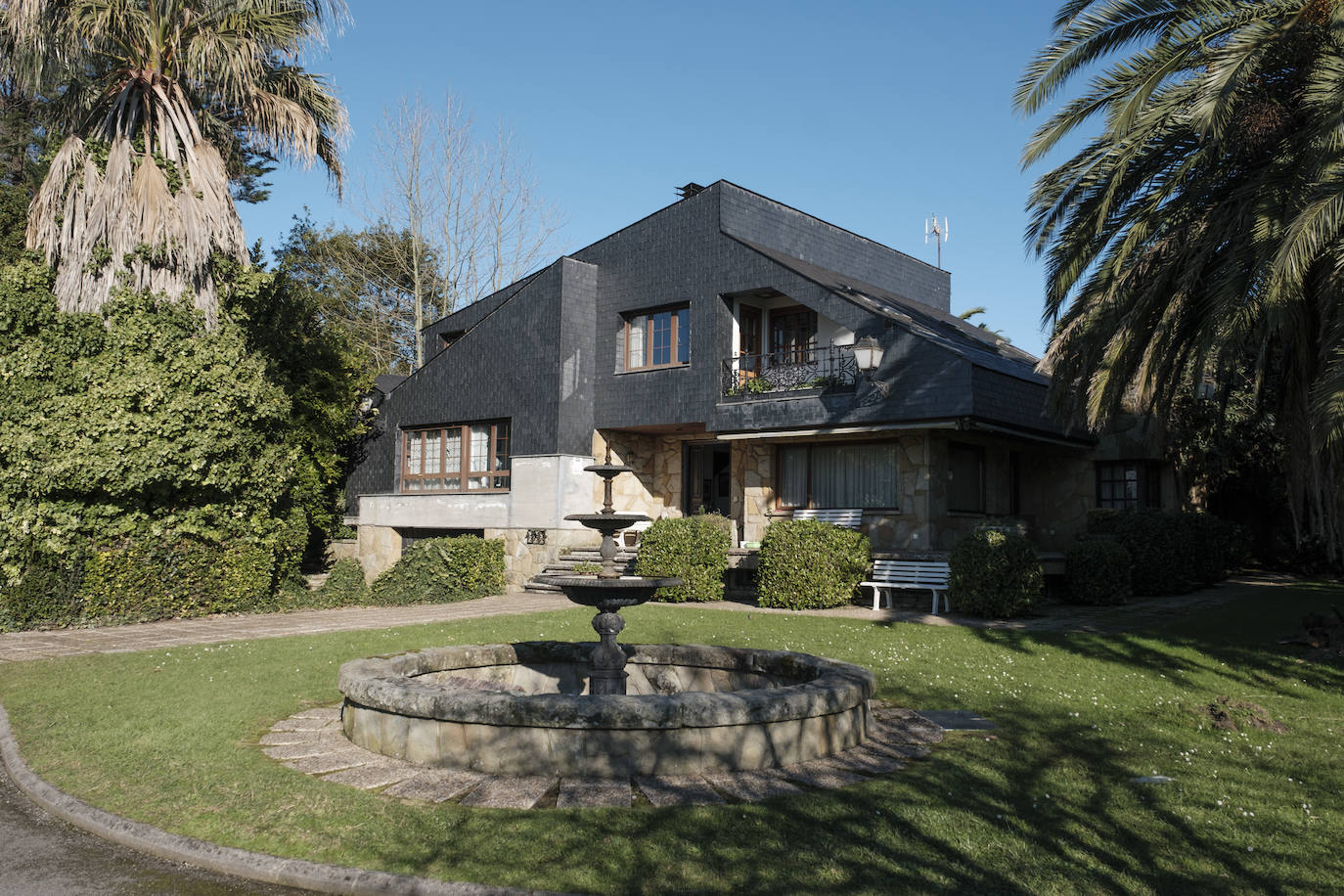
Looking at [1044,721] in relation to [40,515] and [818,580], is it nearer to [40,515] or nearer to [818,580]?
[818,580]

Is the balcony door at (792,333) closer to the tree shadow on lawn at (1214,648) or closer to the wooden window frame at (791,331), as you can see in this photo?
the wooden window frame at (791,331)

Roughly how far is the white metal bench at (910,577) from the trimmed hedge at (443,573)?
25.2 ft

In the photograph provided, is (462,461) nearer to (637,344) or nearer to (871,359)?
Result: (637,344)

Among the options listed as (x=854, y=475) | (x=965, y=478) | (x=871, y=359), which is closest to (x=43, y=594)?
(x=871, y=359)

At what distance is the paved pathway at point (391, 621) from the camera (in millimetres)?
11609

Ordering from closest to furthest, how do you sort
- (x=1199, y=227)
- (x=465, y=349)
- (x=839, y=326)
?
(x=1199, y=227) → (x=839, y=326) → (x=465, y=349)

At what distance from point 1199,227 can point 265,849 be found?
420 inches

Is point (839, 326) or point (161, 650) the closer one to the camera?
point (161, 650)

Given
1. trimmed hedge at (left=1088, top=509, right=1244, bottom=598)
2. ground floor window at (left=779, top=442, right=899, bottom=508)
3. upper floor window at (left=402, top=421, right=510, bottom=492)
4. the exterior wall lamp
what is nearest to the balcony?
the exterior wall lamp

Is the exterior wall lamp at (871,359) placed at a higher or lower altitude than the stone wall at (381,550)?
higher

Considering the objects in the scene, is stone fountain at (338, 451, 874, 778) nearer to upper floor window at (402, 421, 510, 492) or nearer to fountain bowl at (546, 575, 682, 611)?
fountain bowl at (546, 575, 682, 611)

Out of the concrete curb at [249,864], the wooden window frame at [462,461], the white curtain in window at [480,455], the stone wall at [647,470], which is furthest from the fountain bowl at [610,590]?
A: the white curtain in window at [480,455]

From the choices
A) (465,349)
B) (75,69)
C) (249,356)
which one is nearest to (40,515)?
(249,356)

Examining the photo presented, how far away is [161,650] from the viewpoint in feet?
35.6
